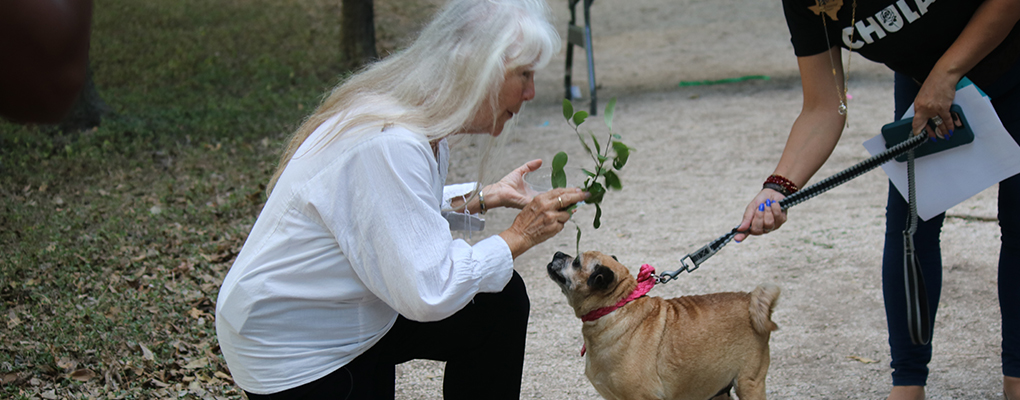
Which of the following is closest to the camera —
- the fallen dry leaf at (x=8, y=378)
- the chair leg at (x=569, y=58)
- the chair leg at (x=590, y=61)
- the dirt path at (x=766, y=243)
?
the fallen dry leaf at (x=8, y=378)

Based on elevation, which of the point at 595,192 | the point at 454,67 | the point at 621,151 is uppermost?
the point at 454,67

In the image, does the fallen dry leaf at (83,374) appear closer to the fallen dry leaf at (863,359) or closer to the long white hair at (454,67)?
the long white hair at (454,67)

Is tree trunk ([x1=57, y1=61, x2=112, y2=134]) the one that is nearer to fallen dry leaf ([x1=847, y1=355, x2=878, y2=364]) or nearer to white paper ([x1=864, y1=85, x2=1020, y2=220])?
fallen dry leaf ([x1=847, y1=355, x2=878, y2=364])

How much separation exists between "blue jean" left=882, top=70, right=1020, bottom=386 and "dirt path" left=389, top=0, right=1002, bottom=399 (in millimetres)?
297

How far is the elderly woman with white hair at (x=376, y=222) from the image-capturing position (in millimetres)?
1871

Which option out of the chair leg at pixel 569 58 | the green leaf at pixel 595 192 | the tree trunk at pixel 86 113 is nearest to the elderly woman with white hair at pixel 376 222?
the green leaf at pixel 595 192

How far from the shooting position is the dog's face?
2490 millimetres

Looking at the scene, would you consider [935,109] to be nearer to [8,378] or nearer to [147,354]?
[147,354]

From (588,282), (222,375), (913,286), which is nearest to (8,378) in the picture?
(222,375)

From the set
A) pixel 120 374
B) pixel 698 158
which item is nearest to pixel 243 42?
pixel 698 158

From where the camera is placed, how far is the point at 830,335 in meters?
3.58

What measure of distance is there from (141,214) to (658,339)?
4.16 m

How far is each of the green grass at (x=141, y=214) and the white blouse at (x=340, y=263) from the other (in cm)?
116

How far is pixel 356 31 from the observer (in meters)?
10.5
